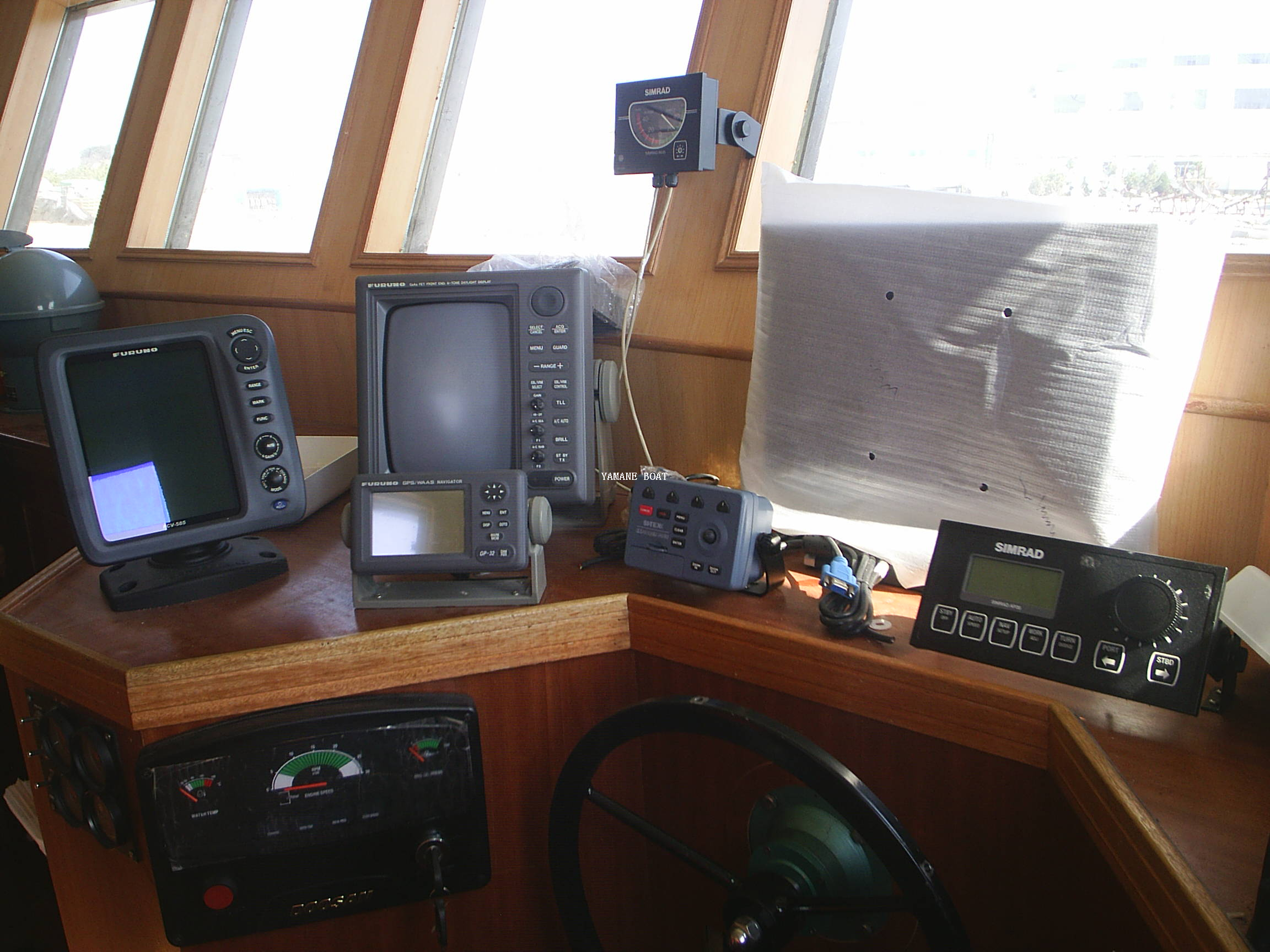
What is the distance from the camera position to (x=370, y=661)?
39.3 inches

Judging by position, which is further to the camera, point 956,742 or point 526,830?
point 526,830

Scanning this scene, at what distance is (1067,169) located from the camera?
1.25 meters

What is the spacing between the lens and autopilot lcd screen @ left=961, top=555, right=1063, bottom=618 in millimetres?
829

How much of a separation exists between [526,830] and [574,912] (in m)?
0.18

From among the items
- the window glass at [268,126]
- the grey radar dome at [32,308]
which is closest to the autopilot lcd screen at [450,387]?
the window glass at [268,126]

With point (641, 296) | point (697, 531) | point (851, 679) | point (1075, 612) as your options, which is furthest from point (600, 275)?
point (1075, 612)

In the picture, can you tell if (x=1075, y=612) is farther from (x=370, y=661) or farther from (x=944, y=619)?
(x=370, y=661)

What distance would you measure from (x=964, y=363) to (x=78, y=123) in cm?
322

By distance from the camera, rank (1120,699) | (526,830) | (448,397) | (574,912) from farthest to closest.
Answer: (448,397) → (526,830) → (574,912) → (1120,699)

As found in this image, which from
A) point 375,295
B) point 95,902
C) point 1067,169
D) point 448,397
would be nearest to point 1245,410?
point 1067,169

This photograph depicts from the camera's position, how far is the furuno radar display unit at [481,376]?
1192 mm

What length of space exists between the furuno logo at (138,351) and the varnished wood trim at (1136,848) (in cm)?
106

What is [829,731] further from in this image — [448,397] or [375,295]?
[375,295]

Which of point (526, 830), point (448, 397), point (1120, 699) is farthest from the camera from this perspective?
point (448, 397)
